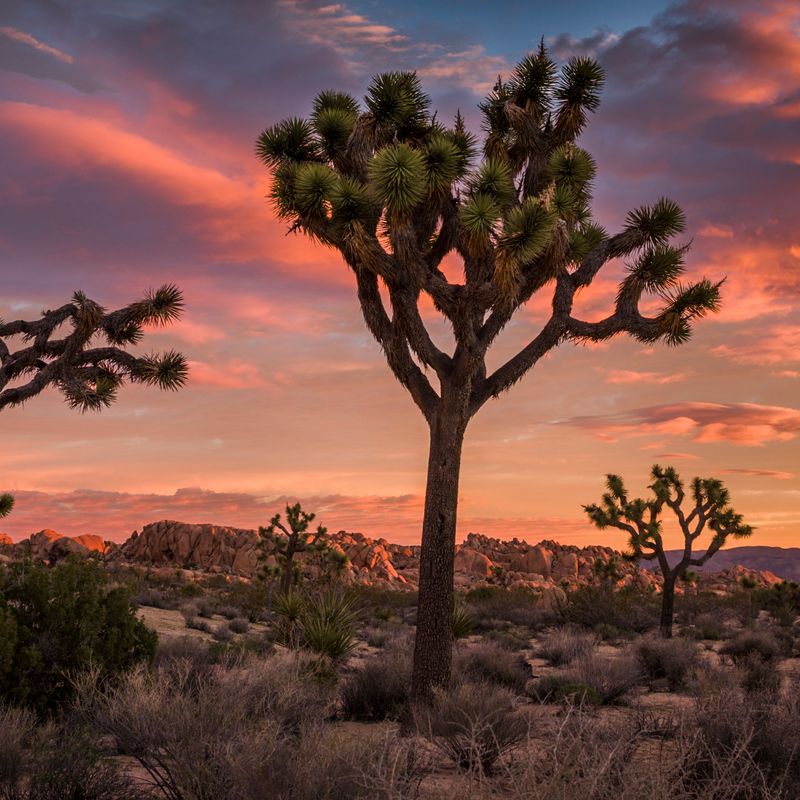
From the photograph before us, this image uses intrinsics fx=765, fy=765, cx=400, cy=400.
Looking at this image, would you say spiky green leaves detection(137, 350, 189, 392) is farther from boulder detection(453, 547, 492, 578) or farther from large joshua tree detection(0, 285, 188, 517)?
boulder detection(453, 547, 492, 578)

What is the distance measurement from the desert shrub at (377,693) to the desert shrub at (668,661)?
16.1ft

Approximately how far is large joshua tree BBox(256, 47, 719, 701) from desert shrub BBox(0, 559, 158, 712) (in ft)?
14.4

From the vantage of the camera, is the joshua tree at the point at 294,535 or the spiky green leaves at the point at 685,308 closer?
the spiky green leaves at the point at 685,308

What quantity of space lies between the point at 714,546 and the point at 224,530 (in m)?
48.9

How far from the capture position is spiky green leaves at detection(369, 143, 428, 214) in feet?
38.3

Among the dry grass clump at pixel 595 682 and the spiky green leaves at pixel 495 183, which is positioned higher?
the spiky green leaves at pixel 495 183

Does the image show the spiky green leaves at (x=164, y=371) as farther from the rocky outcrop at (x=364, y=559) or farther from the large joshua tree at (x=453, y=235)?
the rocky outcrop at (x=364, y=559)

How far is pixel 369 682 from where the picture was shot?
11.5 m

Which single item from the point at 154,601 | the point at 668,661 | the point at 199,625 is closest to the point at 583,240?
the point at 668,661

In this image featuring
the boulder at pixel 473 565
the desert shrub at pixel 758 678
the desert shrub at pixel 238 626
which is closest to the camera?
the desert shrub at pixel 758 678

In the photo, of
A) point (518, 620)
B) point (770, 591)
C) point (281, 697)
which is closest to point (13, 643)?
point (281, 697)

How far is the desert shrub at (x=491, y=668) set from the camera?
12.7 meters

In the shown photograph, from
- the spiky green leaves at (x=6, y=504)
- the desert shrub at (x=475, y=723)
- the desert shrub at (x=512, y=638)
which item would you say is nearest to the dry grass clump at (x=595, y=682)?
the desert shrub at (x=475, y=723)

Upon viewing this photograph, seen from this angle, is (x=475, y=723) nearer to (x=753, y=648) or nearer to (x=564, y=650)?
(x=564, y=650)
